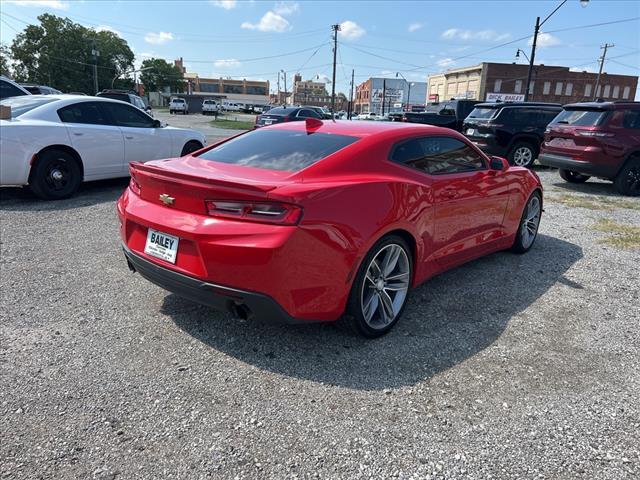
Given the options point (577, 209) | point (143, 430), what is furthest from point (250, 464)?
point (577, 209)

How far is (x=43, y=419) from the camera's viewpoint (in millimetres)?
2434

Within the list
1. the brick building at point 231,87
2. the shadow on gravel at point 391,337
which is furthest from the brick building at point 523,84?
the brick building at point 231,87

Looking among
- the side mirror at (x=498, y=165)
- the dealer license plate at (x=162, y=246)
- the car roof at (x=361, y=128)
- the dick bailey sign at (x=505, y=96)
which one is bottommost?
the dealer license plate at (x=162, y=246)

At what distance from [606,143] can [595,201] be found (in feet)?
4.14

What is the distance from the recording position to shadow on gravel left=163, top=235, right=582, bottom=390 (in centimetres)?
298

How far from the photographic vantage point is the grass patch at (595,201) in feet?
27.7

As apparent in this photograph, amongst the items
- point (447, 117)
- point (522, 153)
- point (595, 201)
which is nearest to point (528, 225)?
point (595, 201)

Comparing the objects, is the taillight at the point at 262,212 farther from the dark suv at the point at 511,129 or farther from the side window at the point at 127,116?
the dark suv at the point at 511,129

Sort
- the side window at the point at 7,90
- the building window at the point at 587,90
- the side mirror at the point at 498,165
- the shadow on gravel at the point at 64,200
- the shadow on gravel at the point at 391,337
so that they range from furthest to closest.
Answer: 1. the building window at the point at 587,90
2. the side window at the point at 7,90
3. the shadow on gravel at the point at 64,200
4. the side mirror at the point at 498,165
5. the shadow on gravel at the point at 391,337

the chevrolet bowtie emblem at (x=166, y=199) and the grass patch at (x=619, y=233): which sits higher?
the chevrolet bowtie emblem at (x=166, y=199)

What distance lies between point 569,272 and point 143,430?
4.39m

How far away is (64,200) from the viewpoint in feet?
23.7

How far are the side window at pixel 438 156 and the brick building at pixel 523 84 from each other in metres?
62.6

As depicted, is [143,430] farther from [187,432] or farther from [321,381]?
[321,381]
